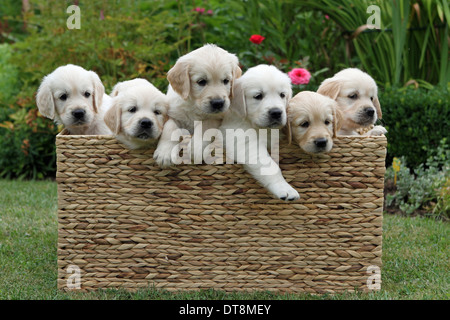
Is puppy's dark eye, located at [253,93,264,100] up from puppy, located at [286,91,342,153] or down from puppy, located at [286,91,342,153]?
up

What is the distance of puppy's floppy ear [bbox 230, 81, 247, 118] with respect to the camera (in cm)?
330

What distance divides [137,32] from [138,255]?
3.92 m

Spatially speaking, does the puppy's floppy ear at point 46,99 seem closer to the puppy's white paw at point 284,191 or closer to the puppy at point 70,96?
the puppy at point 70,96

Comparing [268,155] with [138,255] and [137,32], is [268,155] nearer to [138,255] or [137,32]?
[138,255]

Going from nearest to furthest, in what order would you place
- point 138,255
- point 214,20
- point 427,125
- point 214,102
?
point 214,102
point 138,255
point 427,125
point 214,20

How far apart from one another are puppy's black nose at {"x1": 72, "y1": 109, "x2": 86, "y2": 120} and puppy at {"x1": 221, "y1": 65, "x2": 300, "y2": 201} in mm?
1014

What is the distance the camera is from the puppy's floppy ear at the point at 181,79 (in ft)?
10.8

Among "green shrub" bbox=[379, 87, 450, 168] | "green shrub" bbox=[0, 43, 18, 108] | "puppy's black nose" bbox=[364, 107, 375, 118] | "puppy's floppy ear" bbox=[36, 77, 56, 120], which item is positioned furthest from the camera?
"green shrub" bbox=[0, 43, 18, 108]

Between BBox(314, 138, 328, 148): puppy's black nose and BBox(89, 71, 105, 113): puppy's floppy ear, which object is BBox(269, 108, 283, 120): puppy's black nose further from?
BBox(89, 71, 105, 113): puppy's floppy ear

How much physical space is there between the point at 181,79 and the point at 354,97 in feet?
3.99

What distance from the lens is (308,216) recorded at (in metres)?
3.39

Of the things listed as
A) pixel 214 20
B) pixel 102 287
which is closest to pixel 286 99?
pixel 102 287

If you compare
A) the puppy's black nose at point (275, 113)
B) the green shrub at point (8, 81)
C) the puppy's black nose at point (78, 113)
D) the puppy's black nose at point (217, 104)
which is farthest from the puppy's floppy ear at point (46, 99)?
the green shrub at point (8, 81)

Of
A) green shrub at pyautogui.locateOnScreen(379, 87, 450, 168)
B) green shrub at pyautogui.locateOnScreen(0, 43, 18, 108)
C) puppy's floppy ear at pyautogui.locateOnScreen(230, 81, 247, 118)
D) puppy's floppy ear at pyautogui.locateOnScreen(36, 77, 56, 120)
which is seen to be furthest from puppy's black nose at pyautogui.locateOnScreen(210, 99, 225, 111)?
green shrub at pyautogui.locateOnScreen(0, 43, 18, 108)
